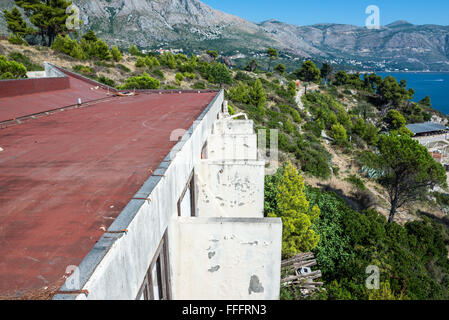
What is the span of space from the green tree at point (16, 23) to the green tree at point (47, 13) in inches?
53.0

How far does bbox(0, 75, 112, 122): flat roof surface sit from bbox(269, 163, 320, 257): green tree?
8002mm

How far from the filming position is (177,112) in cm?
833

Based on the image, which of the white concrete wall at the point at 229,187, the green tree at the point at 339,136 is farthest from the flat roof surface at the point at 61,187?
the green tree at the point at 339,136

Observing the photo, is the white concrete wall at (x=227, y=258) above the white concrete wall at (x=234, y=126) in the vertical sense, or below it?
below

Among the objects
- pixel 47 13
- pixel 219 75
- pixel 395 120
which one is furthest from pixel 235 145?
pixel 395 120

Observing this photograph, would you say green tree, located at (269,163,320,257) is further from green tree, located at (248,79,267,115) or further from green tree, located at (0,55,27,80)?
green tree, located at (248,79,267,115)

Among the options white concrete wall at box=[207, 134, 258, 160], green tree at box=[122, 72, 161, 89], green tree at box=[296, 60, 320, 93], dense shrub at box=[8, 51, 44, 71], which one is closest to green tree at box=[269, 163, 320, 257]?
white concrete wall at box=[207, 134, 258, 160]

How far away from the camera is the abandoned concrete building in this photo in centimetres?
192

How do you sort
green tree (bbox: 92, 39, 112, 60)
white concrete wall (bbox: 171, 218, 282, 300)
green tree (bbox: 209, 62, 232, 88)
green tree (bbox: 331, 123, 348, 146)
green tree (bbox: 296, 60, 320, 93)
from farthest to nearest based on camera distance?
green tree (bbox: 296, 60, 320, 93) < green tree (bbox: 209, 62, 232, 88) < green tree (bbox: 92, 39, 112, 60) < green tree (bbox: 331, 123, 348, 146) < white concrete wall (bbox: 171, 218, 282, 300)

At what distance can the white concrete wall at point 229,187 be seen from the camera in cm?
564

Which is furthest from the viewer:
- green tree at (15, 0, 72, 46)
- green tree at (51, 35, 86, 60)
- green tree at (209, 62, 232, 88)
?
green tree at (209, 62, 232, 88)

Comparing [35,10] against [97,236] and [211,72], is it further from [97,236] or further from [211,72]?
[97,236]

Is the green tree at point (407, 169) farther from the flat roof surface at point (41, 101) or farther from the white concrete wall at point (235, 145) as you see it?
the flat roof surface at point (41, 101)

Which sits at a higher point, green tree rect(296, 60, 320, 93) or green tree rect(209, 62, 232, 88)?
green tree rect(296, 60, 320, 93)
